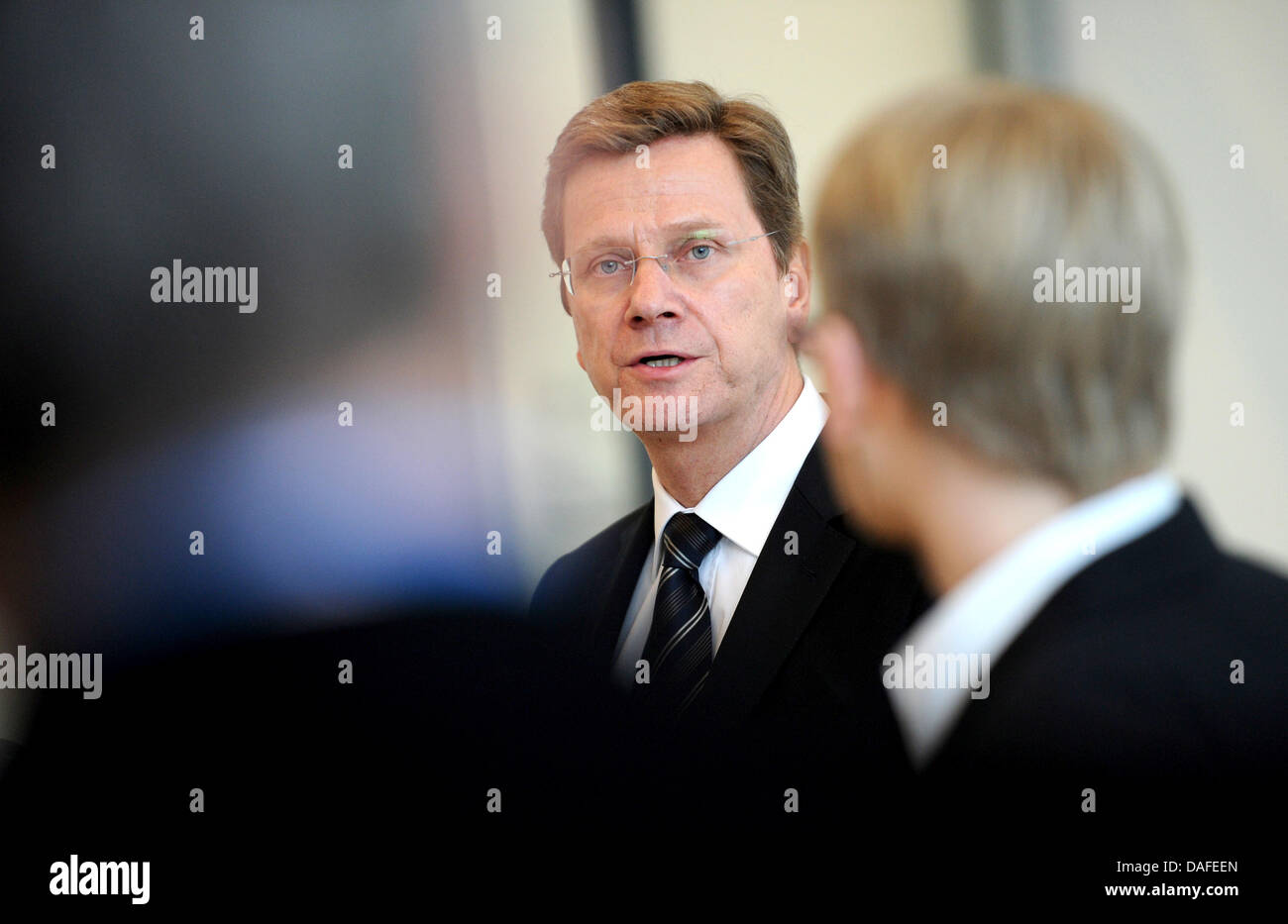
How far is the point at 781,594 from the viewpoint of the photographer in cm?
197

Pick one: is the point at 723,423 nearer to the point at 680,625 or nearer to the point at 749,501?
the point at 749,501

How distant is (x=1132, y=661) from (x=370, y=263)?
145 cm

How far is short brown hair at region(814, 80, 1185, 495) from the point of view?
1.38 metres

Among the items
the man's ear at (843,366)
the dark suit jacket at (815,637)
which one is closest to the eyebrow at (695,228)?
the dark suit jacket at (815,637)

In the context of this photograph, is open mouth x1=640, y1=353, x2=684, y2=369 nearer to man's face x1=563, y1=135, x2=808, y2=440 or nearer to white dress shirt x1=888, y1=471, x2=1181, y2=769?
man's face x1=563, y1=135, x2=808, y2=440

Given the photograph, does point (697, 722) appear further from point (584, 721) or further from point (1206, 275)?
point (1206, 275)

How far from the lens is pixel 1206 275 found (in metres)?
2.12

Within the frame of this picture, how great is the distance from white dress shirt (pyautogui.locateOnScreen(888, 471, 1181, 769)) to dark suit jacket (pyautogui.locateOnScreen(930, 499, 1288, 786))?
1cm
